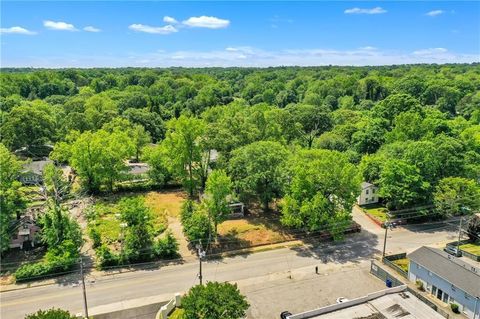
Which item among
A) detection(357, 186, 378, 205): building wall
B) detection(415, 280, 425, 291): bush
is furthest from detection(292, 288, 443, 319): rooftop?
detection(357, 186, 378, 205): building wall

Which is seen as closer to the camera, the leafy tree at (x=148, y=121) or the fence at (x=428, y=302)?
the fence at (x=428, y=302)

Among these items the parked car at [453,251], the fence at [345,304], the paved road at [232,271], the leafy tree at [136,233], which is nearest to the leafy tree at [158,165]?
the leafy tree at [136,233]

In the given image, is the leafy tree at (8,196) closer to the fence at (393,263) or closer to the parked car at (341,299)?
the parked car at (341,299)

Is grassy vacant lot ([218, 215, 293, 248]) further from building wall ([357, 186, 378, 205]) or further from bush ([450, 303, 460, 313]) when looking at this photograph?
bush ([450, 303, 460, 313])

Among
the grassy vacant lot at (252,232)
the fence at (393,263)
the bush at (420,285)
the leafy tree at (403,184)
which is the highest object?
the leafy tree at (403,184)

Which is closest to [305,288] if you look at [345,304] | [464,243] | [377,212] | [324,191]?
[345,304]

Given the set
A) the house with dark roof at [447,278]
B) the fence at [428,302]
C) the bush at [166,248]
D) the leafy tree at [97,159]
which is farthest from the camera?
the leafy tree at [97,159]
